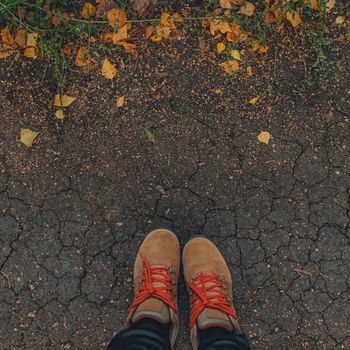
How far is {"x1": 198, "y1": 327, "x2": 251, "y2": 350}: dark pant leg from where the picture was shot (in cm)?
249

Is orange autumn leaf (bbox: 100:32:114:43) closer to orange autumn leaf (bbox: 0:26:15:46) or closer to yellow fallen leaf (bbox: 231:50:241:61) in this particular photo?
orange autumn leaf (bbox: 0:26:15:46)

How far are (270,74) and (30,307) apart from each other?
189 cm

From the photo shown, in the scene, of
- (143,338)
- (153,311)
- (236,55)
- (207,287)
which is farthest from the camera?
(236,55)

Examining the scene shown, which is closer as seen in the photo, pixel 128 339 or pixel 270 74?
pixel 128 339

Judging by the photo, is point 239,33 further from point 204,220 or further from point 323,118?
point 204,220

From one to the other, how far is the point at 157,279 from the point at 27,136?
108cm

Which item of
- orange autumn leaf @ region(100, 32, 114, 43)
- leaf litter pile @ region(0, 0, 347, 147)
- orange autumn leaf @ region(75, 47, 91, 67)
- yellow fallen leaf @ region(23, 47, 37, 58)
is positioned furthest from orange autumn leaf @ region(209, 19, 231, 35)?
yellow fallen leaf @ region(23, 47, 37, 58)

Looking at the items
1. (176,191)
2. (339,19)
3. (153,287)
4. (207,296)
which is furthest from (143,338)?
(339,19)

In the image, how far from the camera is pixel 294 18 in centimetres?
280

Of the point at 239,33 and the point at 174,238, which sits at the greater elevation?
the point at 239,33

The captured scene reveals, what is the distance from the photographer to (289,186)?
9.28ft

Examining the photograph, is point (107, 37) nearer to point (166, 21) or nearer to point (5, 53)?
point (166, 21)

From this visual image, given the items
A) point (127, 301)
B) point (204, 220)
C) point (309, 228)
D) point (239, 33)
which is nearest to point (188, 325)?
point (127, 301)

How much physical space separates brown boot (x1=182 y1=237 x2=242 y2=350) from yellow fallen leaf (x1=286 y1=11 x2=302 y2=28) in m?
1.32
